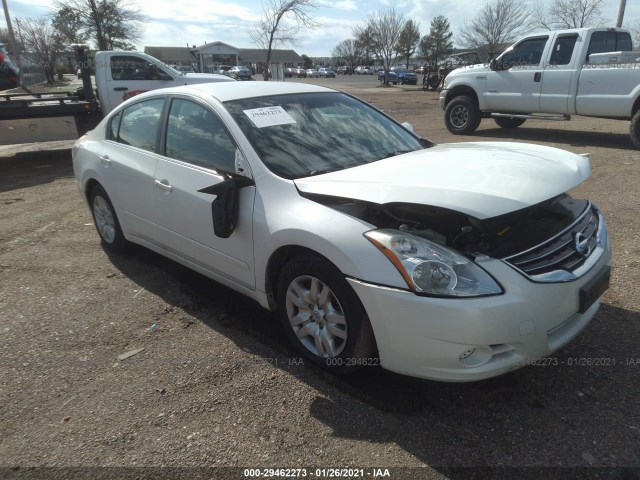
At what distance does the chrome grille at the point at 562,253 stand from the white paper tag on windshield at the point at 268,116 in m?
1.78

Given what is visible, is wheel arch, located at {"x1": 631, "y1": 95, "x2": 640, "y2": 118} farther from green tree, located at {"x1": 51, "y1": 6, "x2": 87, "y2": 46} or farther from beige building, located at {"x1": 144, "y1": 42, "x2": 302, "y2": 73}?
beige building, located at {"x1": 144, "y1": 42, "x2": 302, "y2": 73}

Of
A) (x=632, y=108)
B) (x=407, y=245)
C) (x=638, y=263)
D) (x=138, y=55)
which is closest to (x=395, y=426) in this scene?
(x=407, y=245)

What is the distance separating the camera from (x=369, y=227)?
241 cm

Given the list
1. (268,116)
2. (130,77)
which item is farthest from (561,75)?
(130,77)

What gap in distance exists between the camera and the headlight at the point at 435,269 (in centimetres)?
220

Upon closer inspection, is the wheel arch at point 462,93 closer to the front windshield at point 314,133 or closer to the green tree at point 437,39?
the front windshield at point 314,133

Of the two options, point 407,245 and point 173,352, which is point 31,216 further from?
point 407,245

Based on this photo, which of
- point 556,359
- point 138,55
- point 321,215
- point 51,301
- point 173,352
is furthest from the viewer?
point 138,55

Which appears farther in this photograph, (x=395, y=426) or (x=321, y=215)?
(x=321, y=215)

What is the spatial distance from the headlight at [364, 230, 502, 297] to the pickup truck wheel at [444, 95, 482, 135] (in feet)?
32.5

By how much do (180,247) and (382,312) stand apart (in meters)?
1.88

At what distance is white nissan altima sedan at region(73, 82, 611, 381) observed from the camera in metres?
2.23

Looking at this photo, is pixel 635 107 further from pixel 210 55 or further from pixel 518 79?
pixel 210 55

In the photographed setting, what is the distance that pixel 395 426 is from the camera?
2.37 m
